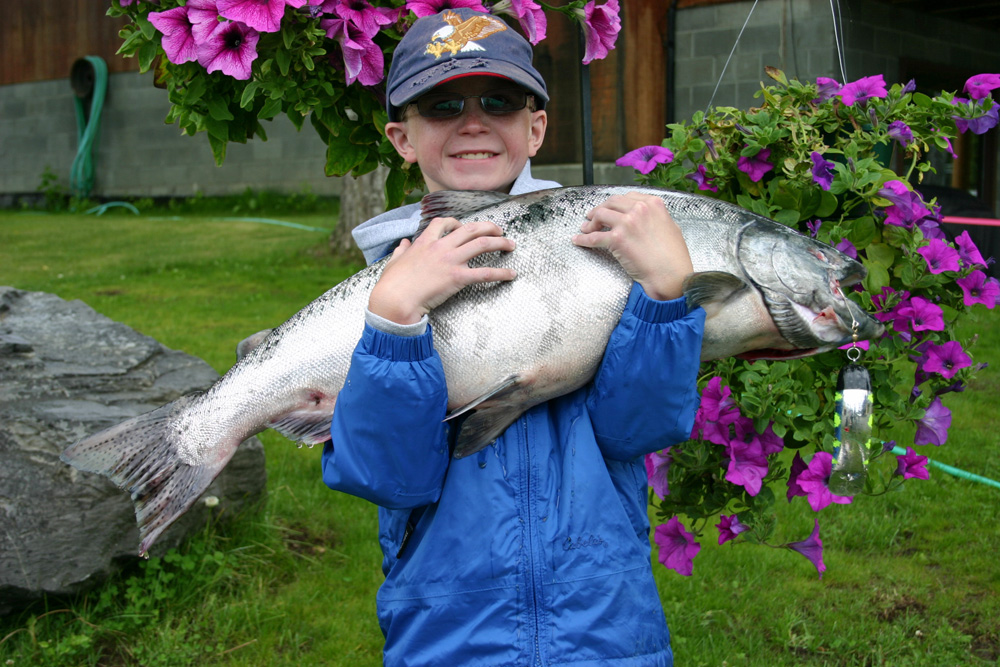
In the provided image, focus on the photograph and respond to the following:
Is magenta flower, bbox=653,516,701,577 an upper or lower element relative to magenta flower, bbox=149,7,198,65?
lower

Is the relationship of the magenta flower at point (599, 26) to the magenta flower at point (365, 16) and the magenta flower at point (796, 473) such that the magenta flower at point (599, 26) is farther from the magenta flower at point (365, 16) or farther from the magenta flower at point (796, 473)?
the magenta flower at point (796, 473)

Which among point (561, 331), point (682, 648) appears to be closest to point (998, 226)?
point (682, 648)

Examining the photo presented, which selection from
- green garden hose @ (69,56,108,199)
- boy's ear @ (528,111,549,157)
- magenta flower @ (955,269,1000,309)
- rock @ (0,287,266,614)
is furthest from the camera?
green garden hose @ (69,56,108,199)

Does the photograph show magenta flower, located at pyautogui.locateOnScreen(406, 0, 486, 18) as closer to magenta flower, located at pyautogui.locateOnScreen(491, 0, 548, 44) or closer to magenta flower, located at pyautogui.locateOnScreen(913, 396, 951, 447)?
magenta flower, located at pyautogui.locateOnScreen(491, 0, 548, 44)

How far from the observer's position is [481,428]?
73.0 inches

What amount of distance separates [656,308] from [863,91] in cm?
117

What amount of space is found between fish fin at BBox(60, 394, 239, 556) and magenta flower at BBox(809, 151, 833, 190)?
162 cm

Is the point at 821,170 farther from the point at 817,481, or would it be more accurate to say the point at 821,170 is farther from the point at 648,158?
the point at 817,481

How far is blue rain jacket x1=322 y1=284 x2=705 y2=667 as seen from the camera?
5.83ft

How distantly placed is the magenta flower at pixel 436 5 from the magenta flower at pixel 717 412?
3.85 ft

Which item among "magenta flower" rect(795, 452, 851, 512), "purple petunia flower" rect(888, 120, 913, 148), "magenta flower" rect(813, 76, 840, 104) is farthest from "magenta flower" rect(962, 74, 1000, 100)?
"magenta flower" rect(795, 452, 851, 512)

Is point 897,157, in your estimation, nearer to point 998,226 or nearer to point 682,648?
point 998,226

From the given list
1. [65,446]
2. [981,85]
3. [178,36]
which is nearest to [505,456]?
[178,36]

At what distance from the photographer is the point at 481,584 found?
6.19 feet
